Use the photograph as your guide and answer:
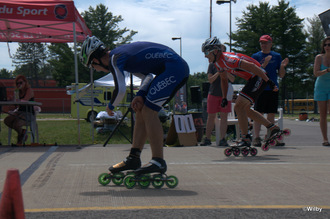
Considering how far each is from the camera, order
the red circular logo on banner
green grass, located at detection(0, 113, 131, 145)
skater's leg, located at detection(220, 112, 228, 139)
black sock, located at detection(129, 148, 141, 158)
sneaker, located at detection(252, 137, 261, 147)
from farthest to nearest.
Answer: green grass, located at detection(0, 113, 131, 145), skater's leg, located at detection(220, 112, 228, 139), the red circular logo on banner, sneaker, located at detection(252, 137, 261, 147), black sock, located at detection(129, 148, 141, 158)

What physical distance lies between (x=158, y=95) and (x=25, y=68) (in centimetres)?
11513

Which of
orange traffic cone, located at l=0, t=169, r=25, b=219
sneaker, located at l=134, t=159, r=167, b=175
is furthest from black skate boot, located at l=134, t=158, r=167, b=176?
orange traffic cone, located at l=0, t=169, r=25, b=219

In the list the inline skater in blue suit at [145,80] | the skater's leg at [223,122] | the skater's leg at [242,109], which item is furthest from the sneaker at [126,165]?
the skater's leg at [223,122]

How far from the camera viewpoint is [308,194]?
3693 millimetres

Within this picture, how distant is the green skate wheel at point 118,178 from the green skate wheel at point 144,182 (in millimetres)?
258

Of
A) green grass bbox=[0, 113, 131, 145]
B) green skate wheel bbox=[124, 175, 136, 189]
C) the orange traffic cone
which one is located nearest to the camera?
the orange traffic cone

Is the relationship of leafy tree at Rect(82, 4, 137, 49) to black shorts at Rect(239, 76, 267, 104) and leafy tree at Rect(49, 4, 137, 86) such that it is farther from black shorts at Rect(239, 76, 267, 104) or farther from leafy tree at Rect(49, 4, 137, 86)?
black shorts at Rect(239, 76, 267, 104)

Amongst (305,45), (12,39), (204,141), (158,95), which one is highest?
(305,45)

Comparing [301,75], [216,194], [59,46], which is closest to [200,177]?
[216,194]

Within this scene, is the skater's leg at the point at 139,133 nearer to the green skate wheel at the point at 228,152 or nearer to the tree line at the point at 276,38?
the green skate wheel at the point at 228,152

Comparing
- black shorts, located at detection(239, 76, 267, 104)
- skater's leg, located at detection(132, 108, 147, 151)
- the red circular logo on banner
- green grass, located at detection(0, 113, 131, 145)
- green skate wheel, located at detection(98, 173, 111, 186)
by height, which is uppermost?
the red circular logo on banner

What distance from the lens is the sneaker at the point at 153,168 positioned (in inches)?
163

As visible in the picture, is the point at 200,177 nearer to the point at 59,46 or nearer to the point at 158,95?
Result: the point at 158,95

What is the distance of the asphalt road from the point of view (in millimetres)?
3109
